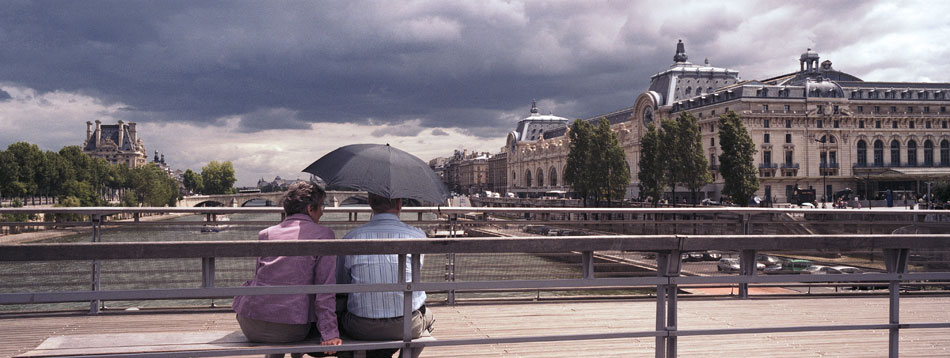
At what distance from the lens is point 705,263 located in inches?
284

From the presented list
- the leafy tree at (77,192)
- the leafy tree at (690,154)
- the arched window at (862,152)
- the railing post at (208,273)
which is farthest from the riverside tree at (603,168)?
the leafy tree at (77,192)

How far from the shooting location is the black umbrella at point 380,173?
12.0 ft

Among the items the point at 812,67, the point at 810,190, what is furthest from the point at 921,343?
the point at 812,67

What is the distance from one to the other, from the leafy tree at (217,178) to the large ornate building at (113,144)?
15582 millimetres

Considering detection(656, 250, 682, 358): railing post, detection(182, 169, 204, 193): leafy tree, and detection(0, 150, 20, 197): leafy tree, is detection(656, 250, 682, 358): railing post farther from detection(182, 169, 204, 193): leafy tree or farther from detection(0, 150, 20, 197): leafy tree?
detection(182, 169, 204, 193): leafy tree

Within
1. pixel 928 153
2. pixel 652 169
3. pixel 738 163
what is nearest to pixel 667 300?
pixel 738 163

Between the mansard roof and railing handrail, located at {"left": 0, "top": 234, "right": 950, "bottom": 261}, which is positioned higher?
the mansard roof

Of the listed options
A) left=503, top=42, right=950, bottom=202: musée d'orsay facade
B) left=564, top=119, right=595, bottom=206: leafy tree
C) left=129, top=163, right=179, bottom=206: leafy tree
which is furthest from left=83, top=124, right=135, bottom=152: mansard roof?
left=503, top=42, right=950, bottom=202: musée d'orsay facade

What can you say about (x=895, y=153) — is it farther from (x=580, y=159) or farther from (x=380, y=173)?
(x=380, y=173)

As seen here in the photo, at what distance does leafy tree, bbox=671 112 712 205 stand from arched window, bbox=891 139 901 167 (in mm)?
25819

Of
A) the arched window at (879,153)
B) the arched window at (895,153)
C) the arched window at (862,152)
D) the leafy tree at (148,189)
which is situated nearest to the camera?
the arched window at (862,152)

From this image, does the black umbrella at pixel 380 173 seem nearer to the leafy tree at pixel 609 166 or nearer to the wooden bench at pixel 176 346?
the wooden bench at pixel 176 346

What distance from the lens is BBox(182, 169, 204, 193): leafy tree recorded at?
156750 mm

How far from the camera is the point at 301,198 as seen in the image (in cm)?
358
